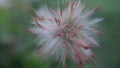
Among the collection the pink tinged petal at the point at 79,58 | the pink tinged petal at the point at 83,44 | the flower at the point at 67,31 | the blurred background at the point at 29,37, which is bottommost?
the pink tinged petal at the point at 79,58

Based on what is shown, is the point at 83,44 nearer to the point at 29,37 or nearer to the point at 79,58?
the point at 79,58

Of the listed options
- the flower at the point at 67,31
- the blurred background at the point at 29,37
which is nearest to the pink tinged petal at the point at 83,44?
the flower at the point at 67,31

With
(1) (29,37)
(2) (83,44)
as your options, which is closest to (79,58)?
(2) (83,44)

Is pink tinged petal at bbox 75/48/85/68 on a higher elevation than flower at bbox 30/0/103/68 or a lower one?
lower

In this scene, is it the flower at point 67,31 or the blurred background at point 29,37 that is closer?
the flower at point 67,31

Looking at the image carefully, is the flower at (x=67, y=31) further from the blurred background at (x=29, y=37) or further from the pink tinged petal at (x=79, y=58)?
the blurred background at (x=29, y=37)

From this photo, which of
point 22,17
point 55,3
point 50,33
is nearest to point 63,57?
point 50,33

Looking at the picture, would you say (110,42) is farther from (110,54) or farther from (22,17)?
(22,17)

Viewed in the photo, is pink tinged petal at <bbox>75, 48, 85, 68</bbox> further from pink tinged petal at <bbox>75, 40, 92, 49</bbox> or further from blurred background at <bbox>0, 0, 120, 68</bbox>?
blurred background at <bbox>0, 0, 120, 68</bbox>

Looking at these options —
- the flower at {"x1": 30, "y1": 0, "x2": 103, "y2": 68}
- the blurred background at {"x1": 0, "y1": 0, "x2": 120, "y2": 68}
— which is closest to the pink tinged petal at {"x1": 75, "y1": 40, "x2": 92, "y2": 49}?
the flower at {"x1": 30, "y1": 0, "x2": 103, "y2": 68}
